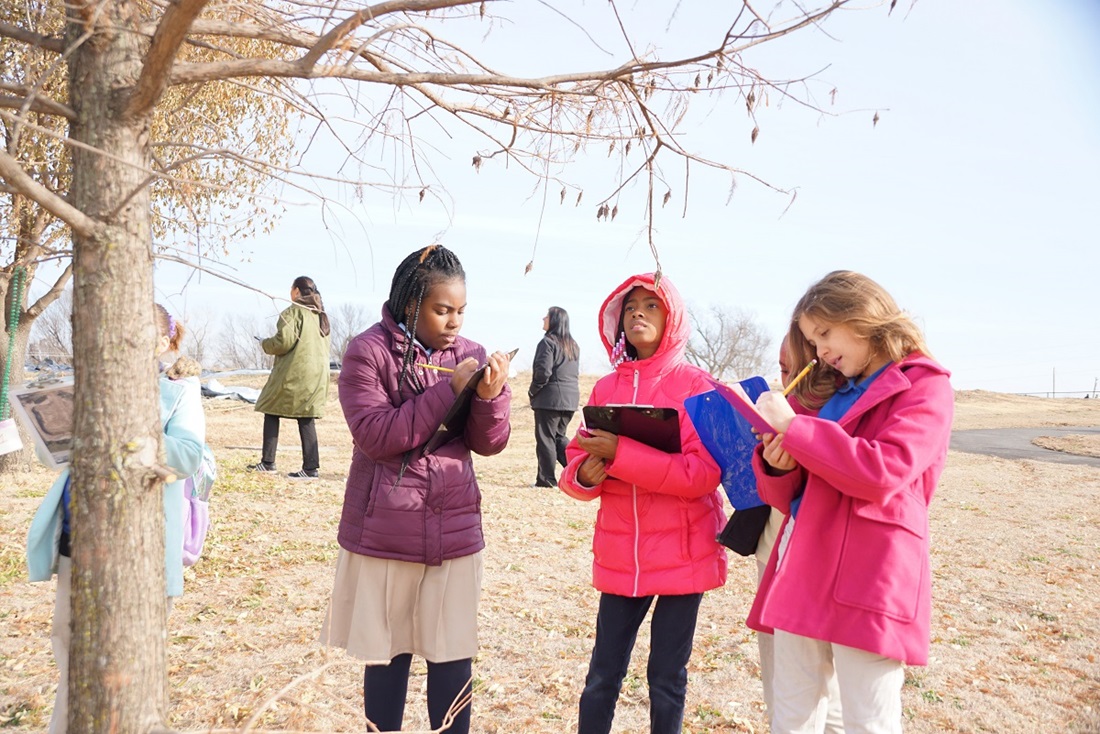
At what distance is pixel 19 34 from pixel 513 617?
157 inches

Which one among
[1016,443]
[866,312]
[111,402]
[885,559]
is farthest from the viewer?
[1016,443]

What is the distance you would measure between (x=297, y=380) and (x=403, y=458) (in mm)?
6467

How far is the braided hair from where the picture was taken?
9.73 ft

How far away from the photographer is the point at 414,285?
2.98 m

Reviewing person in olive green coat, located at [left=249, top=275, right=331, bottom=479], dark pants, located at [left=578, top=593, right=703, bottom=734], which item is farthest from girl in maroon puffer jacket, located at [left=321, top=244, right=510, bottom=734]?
person in olive green coat, located at [left=249, top=275, right=331, bottom=479]

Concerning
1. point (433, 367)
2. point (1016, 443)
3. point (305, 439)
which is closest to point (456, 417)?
point (433, 367)

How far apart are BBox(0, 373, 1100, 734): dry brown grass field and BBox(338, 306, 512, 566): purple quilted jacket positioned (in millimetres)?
573

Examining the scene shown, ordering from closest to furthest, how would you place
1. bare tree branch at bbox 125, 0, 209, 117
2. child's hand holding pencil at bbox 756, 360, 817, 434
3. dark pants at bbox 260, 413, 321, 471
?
1. bare tree branch at bbox 125, 0, 209, 117
2. child's hand holding pencil at bbox 756, 360, 817, 434
3. dark pants at bbox 260, 413, 321, 471

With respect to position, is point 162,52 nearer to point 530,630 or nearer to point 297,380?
point 530,630

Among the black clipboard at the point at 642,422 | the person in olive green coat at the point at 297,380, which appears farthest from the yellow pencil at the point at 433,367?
the person in olive green coat at the point at 297,380

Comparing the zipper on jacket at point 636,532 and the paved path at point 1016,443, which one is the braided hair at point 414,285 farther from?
the paved path at point 1016,443

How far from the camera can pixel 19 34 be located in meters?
2.02

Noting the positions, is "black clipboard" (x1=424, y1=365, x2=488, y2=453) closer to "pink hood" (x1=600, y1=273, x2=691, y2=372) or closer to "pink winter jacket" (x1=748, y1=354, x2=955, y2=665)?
"pink hood" (x1=600, y1=273, x2=691, y2=372)

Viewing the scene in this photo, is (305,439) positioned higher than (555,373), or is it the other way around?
(555,373)
